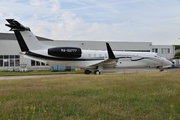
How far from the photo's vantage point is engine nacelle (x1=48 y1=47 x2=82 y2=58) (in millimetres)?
23844

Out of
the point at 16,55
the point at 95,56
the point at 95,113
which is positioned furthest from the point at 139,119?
the point at 16,55

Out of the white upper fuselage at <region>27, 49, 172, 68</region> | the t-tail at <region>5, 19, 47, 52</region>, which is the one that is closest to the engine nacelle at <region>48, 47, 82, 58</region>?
the white upper fuselage at <region>27, 49, 172, 68</region>

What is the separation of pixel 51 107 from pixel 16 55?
3590 centimetres

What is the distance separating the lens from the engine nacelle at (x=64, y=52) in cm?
2384

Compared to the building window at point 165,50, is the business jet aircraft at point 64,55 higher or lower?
lower

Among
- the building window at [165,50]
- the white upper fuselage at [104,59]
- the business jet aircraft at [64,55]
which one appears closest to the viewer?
the business jet aircraft at [64,55]

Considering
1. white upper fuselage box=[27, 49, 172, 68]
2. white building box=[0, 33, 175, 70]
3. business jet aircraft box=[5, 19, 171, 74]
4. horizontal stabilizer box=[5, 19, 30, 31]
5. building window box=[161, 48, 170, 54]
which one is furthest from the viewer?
building window box=[161, 48, 170, 54]

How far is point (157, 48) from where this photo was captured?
2122 inches

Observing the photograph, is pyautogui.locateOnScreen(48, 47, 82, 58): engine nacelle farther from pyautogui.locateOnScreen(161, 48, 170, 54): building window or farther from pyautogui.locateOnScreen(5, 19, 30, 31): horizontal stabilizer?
pyautogui.locateOnScreen(161, 48, 170, 54): building window

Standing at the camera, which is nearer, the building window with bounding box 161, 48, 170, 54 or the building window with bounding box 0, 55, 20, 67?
the building window with bounding box 0, 55, 20, 67

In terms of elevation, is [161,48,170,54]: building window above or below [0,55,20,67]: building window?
above

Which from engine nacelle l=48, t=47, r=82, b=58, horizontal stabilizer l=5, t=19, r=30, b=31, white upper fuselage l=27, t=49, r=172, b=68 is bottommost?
white upper fuselage l=27, t=49, r=172, b=68

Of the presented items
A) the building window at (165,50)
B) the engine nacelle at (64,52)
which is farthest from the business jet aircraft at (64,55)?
the building window at (165,50)

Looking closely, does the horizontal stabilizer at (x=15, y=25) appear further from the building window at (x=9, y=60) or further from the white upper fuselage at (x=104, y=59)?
the building window at (x=9, y=60)
